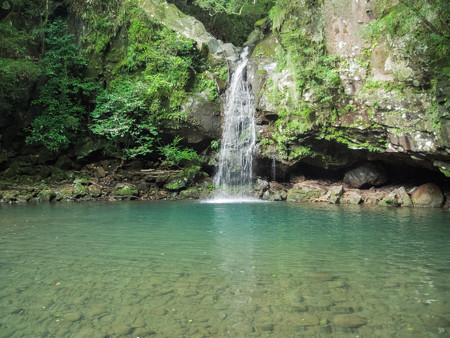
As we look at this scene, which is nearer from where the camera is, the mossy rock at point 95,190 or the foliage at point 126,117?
the mossy rock at point 95,190

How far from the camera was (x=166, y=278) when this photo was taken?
13.2ft

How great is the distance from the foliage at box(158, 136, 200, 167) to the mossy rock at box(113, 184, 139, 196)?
6.57 ft

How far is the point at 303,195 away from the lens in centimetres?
1366

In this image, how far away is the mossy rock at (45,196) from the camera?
12.7m

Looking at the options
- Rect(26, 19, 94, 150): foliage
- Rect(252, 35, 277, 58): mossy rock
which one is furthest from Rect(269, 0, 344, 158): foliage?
Rect(26, 19, 94, 150): foliage

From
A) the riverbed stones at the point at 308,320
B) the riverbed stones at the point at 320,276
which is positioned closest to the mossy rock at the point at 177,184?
the riverbed stones at the point at 320,276

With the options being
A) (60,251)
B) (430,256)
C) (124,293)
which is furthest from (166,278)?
(430,256)

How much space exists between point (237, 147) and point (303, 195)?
3.82 metres

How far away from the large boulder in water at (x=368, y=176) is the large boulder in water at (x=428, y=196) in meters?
1.75

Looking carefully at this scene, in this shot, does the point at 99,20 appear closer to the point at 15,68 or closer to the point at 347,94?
the point at 15,68

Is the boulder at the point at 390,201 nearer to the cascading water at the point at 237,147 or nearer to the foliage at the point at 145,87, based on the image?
the cascading water at the point at 237,147

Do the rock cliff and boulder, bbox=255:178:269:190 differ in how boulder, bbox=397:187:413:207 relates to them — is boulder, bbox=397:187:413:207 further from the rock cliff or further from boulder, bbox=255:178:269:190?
boulder, bbox=255:178:269:190

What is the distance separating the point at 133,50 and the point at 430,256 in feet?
48.5

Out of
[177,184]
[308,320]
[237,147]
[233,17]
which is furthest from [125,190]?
[233,17]
